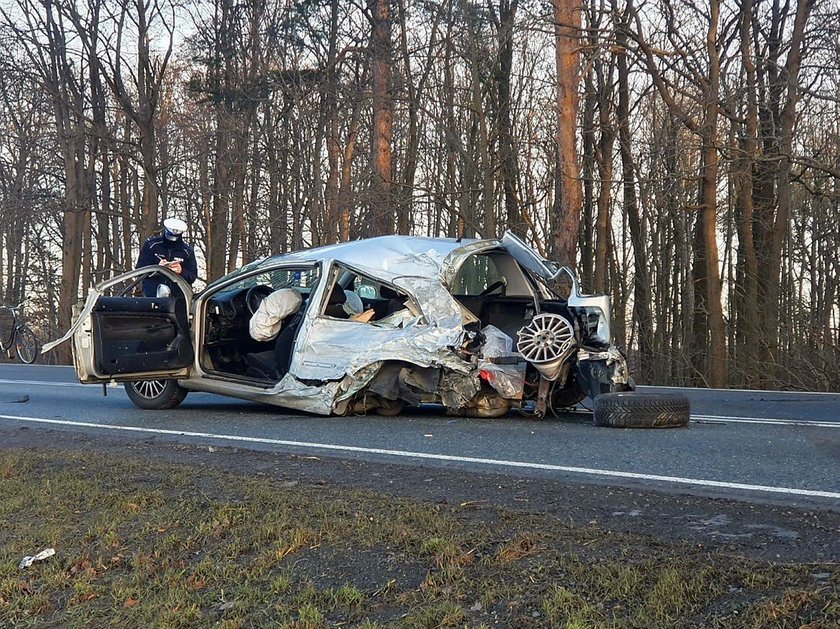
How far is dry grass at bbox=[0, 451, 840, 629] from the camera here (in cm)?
306

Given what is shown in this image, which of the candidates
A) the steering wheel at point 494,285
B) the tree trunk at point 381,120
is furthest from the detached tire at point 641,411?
the tree trunk at point 381,120

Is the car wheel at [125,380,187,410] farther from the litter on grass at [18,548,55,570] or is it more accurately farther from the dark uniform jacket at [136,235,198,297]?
the litter on grass at [18,548,55,570]

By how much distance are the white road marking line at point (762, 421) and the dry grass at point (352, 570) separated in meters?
4.26

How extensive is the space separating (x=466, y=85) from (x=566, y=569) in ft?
65.8

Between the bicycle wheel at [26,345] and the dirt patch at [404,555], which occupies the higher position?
the bicycle wheel at [26,345]

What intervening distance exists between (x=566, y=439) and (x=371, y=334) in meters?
2.21

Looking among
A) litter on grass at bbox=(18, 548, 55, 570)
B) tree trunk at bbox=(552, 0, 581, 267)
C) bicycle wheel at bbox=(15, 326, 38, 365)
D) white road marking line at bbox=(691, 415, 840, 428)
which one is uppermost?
tree trunk at bbox=(552, 0, 581, 267)

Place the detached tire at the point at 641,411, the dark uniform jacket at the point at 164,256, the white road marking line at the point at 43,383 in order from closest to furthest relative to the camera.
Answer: the detached tire at the point at 641,411
the dark uniform jacket at the point at 164,256
the white road marking line at the point at 43,383

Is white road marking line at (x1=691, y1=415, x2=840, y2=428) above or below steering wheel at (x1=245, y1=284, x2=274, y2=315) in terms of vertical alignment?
below

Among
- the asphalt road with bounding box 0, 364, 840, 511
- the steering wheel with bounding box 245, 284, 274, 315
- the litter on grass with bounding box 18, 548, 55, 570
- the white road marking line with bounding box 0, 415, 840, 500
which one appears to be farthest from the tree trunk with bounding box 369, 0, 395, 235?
the litter on grass with bounding box 18, 548, 55, 570

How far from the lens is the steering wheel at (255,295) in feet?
30.3

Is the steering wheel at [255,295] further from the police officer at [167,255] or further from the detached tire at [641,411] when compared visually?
the detached tire at [641,411]

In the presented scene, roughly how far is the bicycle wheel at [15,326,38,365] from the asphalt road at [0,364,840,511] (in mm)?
9043

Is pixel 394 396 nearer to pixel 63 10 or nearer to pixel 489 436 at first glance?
pixel 489 436
